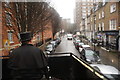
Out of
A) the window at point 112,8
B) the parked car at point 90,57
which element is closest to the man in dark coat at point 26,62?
the parked car at point 90,57

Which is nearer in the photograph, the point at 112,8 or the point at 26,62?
the point at 26,62

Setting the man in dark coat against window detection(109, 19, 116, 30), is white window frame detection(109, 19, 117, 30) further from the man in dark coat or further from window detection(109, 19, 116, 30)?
the man in dark coat

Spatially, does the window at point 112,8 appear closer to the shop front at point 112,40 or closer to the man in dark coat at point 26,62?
the shop front at point 112,40

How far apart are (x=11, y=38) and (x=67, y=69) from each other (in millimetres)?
15847

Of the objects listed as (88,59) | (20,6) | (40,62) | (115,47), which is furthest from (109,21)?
(40,62)

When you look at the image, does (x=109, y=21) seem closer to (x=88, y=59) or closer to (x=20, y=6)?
(x=88, y=59)

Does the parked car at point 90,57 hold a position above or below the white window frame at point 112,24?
below

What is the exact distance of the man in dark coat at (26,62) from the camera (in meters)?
2.47

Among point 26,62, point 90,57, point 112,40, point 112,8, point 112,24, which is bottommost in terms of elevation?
point 90,57

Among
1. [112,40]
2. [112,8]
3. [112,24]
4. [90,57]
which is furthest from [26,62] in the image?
[112,8]

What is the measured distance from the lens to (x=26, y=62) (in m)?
2.49

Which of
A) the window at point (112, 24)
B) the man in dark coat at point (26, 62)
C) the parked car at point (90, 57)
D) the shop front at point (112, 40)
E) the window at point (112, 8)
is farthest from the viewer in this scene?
the window at point (112, 24)

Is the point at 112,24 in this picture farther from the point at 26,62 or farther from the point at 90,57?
the point at 26,62

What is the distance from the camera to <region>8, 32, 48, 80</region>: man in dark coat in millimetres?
2475
